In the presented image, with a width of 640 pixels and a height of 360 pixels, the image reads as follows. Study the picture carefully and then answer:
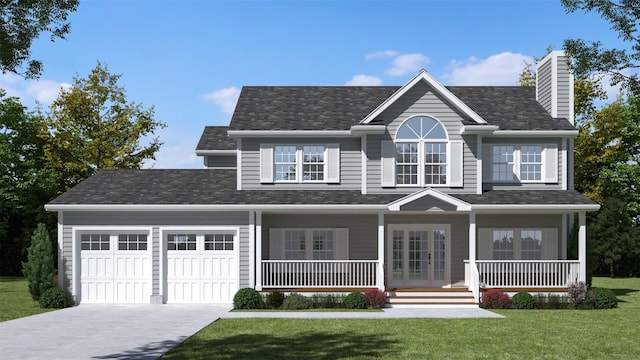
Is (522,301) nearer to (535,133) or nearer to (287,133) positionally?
(535,133)

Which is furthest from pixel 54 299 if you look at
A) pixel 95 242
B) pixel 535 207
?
pixel 535 207

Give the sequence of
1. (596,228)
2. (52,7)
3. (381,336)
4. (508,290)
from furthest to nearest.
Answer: (596,228)
(508,290)
(381,336)
(52,7)

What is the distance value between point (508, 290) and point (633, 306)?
4.45m

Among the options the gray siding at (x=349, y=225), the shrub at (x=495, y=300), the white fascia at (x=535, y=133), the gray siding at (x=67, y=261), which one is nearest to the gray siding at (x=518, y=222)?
the white fascia at (x=535, y=133)

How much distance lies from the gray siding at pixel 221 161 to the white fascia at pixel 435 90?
10.5 meters

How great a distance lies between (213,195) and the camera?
2333 centimetres

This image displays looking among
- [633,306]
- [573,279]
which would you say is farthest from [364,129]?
[633,306]

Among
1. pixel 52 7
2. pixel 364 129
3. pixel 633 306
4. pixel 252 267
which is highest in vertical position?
pixel 52 7

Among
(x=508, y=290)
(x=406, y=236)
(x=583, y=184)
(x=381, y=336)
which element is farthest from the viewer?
(x=583, y=184)

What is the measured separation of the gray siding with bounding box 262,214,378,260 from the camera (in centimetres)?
2461

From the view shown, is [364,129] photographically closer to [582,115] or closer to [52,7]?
[52,7]

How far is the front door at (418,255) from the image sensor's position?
971 inches

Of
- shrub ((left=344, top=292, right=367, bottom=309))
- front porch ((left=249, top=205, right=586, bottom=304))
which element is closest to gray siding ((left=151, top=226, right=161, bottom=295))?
front porch ((left=249, top=205, right=586, bottom=304))

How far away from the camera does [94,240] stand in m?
23.0
